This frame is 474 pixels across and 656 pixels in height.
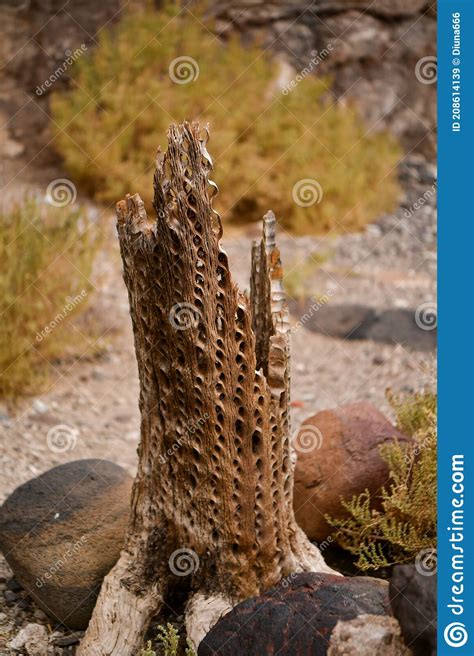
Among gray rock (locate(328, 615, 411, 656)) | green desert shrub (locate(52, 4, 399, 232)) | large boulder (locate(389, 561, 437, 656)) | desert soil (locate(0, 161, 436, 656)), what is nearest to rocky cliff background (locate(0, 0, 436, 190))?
green desert shrub (locate(52, 4, 399, 232))

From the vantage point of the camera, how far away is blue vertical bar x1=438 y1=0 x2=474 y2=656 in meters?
2.21

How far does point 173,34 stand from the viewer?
9.15m

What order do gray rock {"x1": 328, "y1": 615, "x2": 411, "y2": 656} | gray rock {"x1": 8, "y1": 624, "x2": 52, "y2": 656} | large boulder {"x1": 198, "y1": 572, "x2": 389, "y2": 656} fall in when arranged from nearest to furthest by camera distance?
1. gray rock {"x1": 328, "y1": 615, "x2": 411, "y2": 656}
2. large boulder {"x1": 198, "y1": 572, "x2": 389, "y2": 656}
3. gray rock {"x1": 8, "y1": 624, "x2": 52, "y2": 656}

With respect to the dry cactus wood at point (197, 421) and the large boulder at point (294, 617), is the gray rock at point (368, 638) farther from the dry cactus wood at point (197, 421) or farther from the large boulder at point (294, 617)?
the dry cactus wood at point (197, 421)

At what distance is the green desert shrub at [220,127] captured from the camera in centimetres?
844

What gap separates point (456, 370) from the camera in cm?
221

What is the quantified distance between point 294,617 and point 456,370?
1118 mm

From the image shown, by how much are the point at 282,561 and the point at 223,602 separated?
0.30 meters

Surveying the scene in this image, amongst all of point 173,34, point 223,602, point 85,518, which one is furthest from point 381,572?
point 173,34

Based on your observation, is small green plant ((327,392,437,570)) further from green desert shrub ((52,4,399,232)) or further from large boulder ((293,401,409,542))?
green desert shrub ((52,4,399,232))

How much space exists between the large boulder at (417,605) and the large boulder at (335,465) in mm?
1307

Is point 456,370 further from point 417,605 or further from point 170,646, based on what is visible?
point 170,646

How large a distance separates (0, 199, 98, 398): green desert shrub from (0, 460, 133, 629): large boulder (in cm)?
200

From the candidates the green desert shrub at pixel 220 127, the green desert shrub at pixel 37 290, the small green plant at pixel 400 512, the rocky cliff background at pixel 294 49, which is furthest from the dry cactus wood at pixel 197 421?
the rocky cliff background at pixel 294 49
